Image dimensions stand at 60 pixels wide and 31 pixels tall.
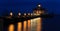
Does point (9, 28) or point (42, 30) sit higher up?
point (9, 28)

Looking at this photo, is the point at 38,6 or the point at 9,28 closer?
the point at 9,28

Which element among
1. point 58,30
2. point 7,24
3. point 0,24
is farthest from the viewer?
point 58,30

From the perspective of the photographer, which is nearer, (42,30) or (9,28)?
(9,28)

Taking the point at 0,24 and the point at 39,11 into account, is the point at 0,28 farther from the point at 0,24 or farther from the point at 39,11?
the point at 39,11

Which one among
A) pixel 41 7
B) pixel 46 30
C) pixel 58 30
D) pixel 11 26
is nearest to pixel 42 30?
pixel 46 30

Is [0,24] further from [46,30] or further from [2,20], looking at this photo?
[46,30]

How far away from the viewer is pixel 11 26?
4.21m

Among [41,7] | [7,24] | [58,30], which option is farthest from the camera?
[41,7]

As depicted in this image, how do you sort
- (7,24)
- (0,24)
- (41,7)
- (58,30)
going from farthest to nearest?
1. (41,7)
2. (58,30)
3. (7,24)
4. (0,24)

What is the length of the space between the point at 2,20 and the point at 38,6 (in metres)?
16.0

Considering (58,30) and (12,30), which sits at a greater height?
(12,30)

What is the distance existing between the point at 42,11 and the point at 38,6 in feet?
2.70

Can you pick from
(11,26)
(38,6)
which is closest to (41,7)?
(38,6)

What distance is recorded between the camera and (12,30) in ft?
13.7
